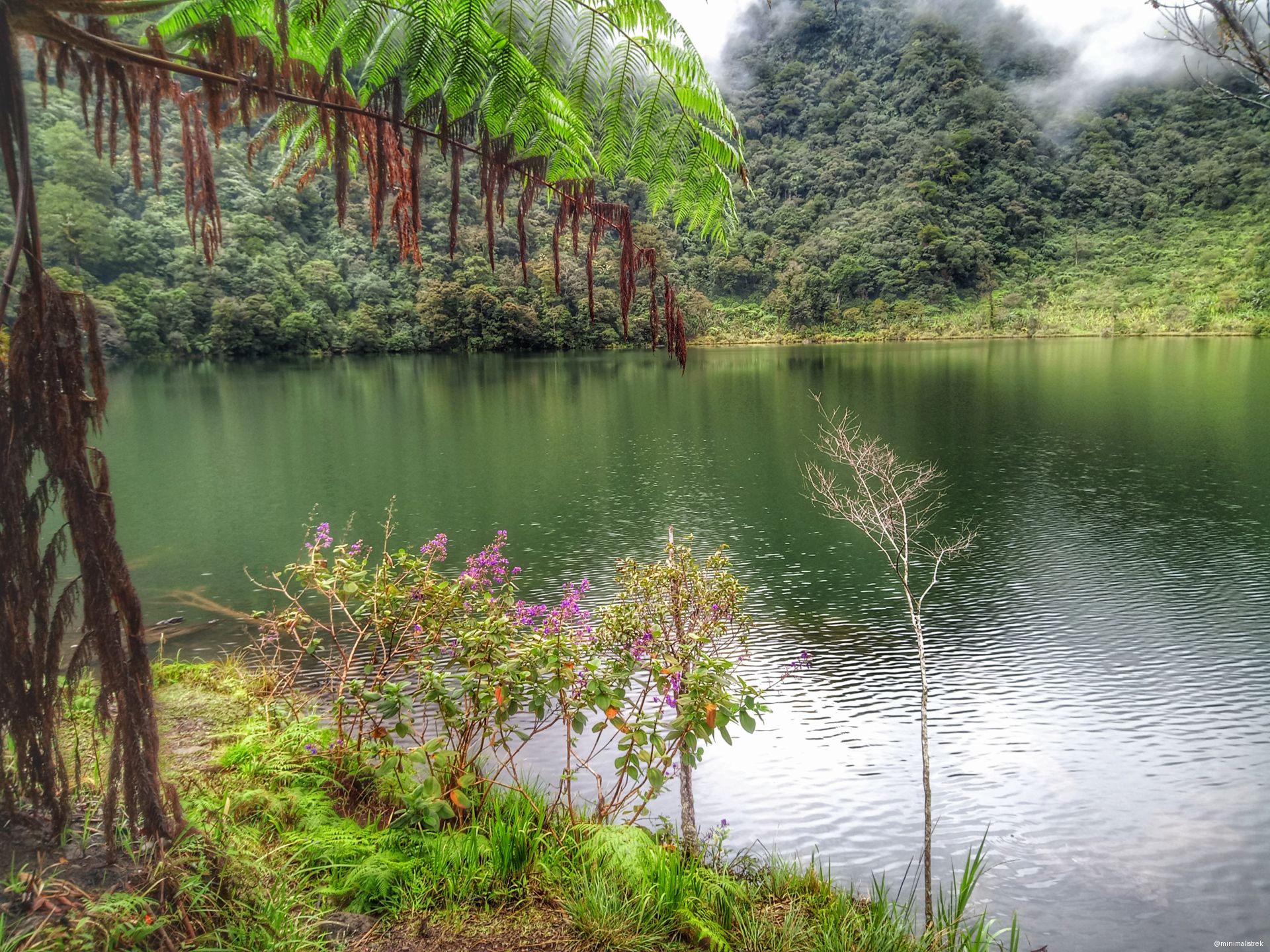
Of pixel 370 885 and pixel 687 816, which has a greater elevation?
pixel 370 885

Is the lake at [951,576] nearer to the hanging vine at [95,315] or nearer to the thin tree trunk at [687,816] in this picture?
the thin tree trunk at [687,816]

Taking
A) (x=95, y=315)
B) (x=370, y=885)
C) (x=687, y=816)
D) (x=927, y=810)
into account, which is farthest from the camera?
(x=687, y=816)

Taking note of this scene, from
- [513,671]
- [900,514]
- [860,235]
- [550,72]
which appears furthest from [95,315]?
[860,235]

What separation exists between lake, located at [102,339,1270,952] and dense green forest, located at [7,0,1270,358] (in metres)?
13.4

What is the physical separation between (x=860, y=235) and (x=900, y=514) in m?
87.1

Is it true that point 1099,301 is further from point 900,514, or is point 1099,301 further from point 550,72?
point 550,72

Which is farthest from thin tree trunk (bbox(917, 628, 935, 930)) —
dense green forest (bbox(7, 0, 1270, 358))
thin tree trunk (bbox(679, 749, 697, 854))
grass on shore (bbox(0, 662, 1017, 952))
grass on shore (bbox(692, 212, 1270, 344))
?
grass on shore (bbox(692, 212, 1270, 344))

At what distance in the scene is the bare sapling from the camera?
19.1 feet

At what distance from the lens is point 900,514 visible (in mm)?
15453

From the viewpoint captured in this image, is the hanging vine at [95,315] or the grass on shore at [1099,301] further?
the grass on shore at [1099,301]

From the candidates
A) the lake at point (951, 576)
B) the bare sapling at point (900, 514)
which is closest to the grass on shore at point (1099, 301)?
the lake at point (951, 576)

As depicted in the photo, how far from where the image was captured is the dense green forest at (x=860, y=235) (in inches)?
2362

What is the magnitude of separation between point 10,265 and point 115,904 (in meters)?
1.95

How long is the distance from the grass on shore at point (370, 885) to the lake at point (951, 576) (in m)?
1.80
